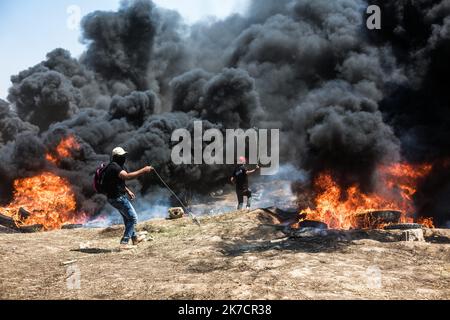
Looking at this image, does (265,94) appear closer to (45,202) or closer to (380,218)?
(45,202)

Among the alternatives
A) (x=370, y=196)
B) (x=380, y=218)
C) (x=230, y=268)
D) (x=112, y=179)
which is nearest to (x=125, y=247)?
(x=112, y=179)

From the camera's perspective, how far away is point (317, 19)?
37625 mm

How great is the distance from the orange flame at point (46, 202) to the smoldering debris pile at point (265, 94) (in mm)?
704

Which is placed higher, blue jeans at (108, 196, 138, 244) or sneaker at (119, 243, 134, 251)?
blue jeans at (108, 196, 138, 244)

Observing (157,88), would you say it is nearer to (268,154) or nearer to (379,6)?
(268,154)

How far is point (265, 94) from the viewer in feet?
129

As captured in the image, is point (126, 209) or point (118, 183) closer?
point (118, 183)

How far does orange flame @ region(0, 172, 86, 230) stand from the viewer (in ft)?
67.8

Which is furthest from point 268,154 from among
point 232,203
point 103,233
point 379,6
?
point 103,233

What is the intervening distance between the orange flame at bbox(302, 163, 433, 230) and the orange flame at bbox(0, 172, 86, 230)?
1378cm

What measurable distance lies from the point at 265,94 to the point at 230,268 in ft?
110

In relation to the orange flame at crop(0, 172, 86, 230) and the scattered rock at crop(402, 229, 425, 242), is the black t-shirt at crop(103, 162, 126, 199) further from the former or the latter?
the orange flame at crop(0, 172, 86, 230)

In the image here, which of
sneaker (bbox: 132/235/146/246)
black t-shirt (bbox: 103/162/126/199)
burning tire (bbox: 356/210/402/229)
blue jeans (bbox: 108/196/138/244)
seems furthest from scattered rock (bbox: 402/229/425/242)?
black t-shirt (bbox: 103/162/126/199)

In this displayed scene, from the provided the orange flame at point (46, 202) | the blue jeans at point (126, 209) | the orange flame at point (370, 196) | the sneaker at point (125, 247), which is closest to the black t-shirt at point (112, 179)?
the blue jeans at point (126, 209)
